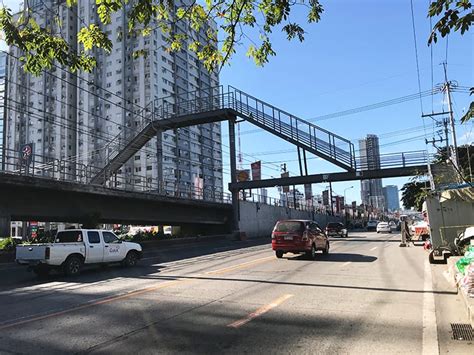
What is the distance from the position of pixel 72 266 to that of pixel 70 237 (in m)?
1.56

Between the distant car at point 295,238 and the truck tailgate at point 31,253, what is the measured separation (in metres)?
9.82

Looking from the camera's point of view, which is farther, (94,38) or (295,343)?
(94,38)

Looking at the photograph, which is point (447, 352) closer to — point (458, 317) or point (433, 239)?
point (458, 317)

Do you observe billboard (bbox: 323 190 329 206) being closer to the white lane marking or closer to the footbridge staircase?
the footbridge staircase

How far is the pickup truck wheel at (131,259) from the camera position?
18.3m

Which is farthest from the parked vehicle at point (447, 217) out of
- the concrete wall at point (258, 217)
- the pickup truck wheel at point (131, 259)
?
the concrete wall at point (258, 217)

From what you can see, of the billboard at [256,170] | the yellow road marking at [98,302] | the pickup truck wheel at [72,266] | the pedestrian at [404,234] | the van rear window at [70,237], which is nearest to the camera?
the yellow road marking at [98,302]

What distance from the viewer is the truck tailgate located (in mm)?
15023

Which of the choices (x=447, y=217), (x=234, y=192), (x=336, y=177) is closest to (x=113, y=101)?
(x=234, y=192)

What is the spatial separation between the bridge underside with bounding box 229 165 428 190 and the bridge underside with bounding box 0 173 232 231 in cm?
993

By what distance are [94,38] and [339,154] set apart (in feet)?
115

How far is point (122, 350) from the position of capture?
5957 millimetres

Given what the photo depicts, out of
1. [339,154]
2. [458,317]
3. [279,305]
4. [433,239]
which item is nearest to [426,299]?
[458,317]

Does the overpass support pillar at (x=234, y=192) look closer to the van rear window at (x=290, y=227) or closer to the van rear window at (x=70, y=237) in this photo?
the van rear window at (x=290, y=227)
